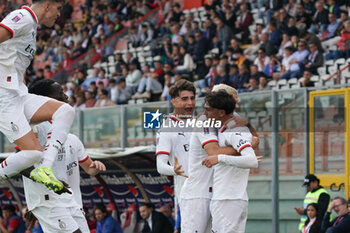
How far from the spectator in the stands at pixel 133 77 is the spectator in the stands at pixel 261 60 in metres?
4.00

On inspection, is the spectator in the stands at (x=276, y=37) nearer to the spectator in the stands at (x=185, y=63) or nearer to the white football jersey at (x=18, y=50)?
the spectator in the stands at (x=185, y=63)

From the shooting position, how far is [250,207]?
535 inches

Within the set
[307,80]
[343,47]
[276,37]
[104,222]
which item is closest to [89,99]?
[276,37]

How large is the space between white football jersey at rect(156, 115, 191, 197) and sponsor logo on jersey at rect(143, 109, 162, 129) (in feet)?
14.9

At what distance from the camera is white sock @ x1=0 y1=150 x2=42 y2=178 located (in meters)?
6.81

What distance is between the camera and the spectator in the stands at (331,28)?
17516mm

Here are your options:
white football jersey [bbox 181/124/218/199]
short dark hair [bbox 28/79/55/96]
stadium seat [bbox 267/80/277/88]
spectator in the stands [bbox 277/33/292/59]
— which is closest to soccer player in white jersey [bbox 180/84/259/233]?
white football jersey [bbox 181/124/218/199]

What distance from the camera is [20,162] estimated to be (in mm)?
6875

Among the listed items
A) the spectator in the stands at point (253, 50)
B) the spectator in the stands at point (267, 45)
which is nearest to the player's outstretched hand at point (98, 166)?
the spectator in the stands at point (267, 45)

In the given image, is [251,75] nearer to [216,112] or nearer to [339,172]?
[339,172]

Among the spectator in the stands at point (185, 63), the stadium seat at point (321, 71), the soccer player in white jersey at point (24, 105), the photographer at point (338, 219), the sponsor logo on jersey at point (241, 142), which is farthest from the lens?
the spectator in the stands at point (185, 63)

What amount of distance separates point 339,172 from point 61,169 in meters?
5.73

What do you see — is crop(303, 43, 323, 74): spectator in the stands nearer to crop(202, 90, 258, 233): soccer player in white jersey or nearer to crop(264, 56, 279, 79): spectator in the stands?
crop(264, 56, 279, 79): spectator in the stands

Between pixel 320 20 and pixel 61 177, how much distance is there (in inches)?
446
